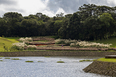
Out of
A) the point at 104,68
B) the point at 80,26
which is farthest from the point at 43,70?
the point at 80,26

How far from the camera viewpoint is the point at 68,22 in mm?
95312

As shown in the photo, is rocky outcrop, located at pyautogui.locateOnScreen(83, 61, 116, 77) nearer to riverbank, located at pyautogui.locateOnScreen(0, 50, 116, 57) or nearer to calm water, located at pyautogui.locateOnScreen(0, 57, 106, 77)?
calm water, located at pyautogui.locateOnScreen(0, 57, 106, 77)

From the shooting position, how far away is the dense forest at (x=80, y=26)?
86.5m

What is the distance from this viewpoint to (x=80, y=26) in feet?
297

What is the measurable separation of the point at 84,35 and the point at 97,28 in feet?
27.4

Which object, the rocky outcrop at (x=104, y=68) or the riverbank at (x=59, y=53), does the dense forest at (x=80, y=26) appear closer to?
the riverbank at (x=59, y=53)

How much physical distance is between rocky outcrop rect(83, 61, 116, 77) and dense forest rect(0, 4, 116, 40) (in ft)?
187

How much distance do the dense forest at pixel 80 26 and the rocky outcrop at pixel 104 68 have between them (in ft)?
187

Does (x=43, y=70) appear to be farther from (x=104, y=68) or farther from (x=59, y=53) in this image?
(x=59, y=53)

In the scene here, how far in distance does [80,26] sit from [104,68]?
6572 centimetres

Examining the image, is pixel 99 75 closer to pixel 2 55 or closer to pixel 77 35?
pixel 2 55

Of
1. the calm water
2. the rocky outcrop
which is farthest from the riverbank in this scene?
the rocky outcrop

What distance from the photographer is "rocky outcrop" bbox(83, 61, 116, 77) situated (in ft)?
79.5

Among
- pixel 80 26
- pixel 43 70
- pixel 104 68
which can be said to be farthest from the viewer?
pixel 80 26
